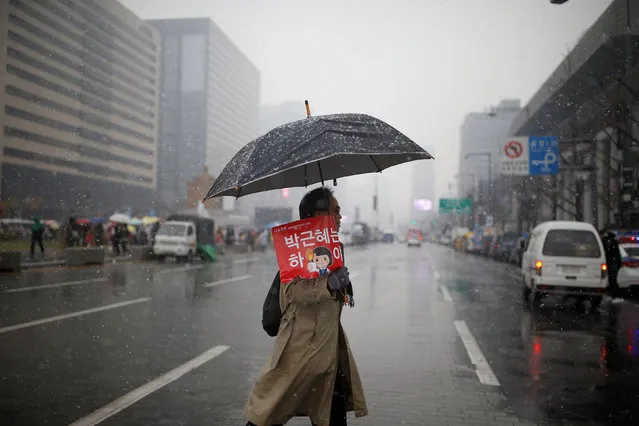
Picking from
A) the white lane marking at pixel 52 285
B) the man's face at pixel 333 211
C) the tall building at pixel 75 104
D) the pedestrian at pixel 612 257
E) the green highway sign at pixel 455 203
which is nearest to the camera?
the man's face at pixel 333 211

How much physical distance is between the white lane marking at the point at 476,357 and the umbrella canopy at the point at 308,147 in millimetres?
3245

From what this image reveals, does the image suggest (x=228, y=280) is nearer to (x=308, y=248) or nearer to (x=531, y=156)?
(x=308, y=248)

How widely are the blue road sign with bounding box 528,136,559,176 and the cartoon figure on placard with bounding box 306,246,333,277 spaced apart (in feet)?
84.2

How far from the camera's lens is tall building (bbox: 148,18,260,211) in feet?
392

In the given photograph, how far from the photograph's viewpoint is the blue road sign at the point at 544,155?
86.5 ft

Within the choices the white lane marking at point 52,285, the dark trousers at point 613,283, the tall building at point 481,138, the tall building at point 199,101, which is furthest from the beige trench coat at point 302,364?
the tall building at point 199,101

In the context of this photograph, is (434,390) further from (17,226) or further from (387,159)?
(17,226)

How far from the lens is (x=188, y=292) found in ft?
46.5

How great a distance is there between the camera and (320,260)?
3.18 m

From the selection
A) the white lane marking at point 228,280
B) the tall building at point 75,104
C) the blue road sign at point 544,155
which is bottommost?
the white lane marking at point 228,280

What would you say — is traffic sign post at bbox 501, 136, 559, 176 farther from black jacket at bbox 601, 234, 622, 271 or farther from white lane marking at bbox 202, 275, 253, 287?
white lane marking at bbox 202, 275, 253, 287

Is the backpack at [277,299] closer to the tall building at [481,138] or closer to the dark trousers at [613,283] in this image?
the dark trousers at [613,283]

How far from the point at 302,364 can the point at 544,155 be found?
86.1 feet

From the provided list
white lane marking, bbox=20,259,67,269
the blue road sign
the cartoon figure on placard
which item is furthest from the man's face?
the blue road sign
